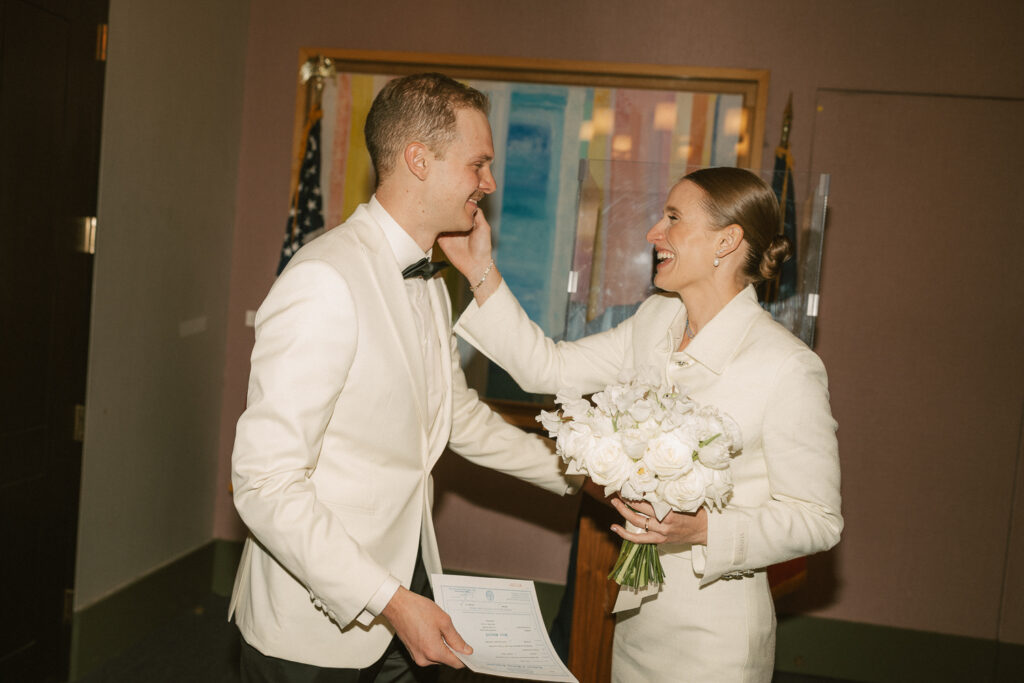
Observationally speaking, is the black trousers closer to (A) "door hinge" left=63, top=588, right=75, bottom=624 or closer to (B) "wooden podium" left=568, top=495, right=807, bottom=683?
(B) "wooden podium" left=568, top=495, right=807, bottom=683

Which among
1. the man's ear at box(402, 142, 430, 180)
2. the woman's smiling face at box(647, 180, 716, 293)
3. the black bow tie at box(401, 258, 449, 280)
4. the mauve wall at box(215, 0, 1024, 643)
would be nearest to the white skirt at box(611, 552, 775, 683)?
the woman's smiling face at box(647, 180, 716, 293)

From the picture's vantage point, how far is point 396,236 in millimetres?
2039

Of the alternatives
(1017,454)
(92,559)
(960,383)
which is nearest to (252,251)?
(92,559)

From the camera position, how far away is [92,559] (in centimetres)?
343

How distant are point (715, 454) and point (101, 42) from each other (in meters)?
2.86

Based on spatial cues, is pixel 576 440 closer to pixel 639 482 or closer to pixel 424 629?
pixel 639 482

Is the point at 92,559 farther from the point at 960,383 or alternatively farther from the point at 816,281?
the point at 960,383

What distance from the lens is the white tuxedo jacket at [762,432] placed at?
6.00ft

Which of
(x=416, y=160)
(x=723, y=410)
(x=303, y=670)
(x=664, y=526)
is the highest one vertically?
(x=416, y=160)

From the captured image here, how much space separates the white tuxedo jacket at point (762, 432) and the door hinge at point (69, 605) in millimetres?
2554

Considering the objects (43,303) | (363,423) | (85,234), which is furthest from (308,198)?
(363,423)

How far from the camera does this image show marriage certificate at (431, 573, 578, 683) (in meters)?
1.65

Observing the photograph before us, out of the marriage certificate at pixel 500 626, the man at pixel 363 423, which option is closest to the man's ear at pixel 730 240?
the man at pixel 363 423

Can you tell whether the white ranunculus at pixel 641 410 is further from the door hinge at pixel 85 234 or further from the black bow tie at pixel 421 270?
the door hinge at pixel 85 234
